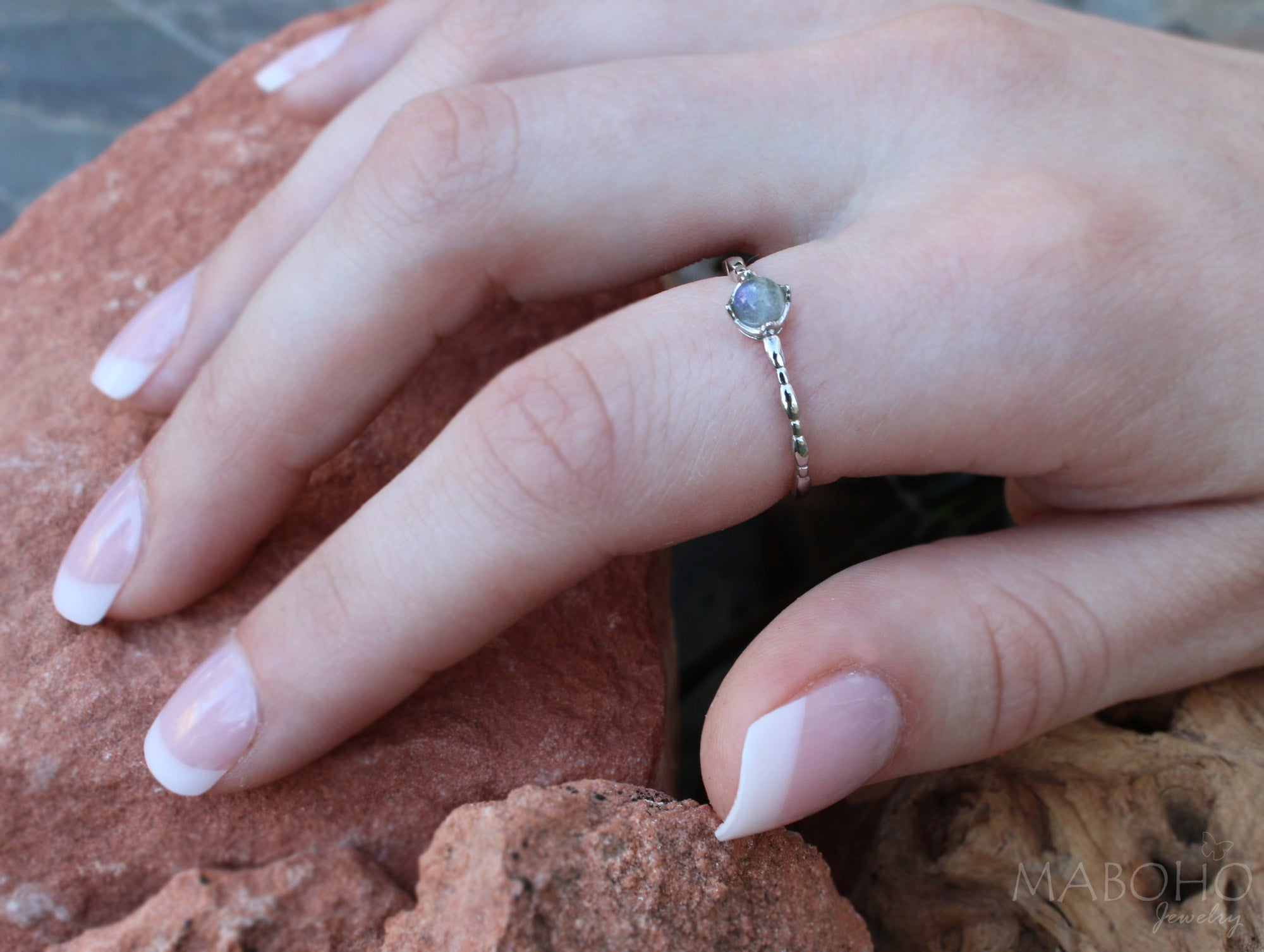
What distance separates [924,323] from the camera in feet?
3.09

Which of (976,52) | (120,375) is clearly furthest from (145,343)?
(976,52)

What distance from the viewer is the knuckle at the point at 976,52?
1115mm

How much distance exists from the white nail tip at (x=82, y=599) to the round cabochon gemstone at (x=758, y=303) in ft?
2.24

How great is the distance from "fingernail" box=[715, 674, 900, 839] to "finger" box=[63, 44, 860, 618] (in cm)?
52

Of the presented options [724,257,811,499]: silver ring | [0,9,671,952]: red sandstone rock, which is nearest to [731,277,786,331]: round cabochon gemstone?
[724,257,811,499]: silver ring

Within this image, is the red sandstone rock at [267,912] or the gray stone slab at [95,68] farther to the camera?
the gray stone slab at [95,68]

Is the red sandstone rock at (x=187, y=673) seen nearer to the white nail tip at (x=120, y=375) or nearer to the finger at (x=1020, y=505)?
the white nail tip at (x=120, y=375)

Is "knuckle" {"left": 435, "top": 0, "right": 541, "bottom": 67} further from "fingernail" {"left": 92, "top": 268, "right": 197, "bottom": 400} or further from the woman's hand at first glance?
"fingernail" {"left": 92, "top": 268, "right": 197, "bottom": 400}

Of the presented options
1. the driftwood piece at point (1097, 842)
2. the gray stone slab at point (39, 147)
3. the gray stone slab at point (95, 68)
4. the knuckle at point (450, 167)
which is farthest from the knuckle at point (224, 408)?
the gray stone slab at point (95, 68)

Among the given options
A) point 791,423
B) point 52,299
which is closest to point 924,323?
point 791,423

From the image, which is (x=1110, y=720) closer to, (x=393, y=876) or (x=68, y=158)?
(x=393, y=876)

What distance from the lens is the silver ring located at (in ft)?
3.01

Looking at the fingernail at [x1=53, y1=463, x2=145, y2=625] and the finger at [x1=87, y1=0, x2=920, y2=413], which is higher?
the finger at [x1=87, y1=0, x2=920, y2=413]

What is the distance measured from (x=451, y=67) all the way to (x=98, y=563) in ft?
2.50
